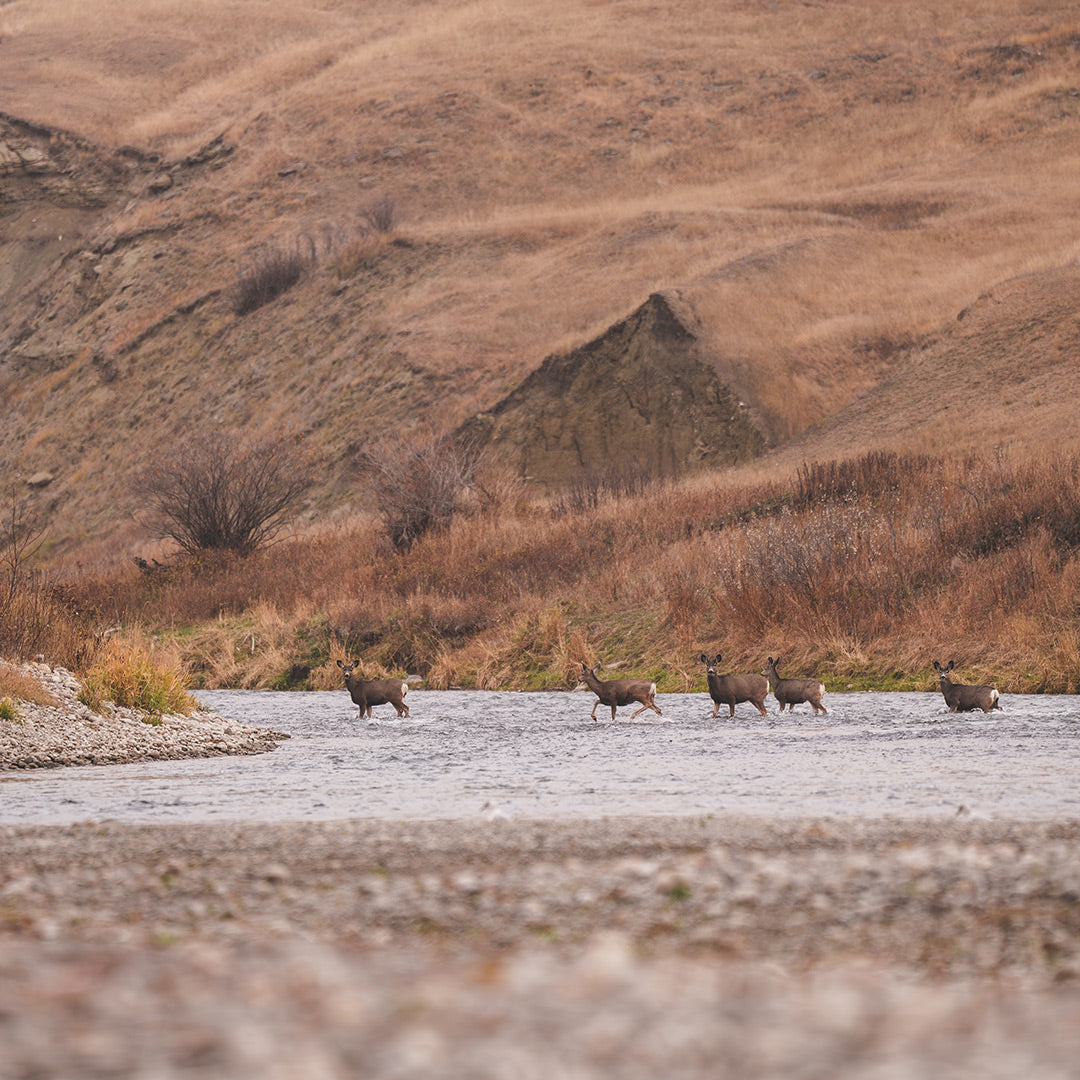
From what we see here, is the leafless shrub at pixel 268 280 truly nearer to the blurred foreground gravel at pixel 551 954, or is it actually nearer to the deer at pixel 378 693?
the deer at pixel 378 693

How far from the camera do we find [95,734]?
571 inches

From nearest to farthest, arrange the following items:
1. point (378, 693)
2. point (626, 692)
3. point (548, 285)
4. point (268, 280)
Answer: point (626, 692) → point (378, 693) → point (548, 285) → point (268, 280)

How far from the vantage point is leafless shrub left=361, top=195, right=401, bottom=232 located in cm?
6212

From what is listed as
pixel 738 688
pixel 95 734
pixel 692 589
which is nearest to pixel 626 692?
pixel 738 688

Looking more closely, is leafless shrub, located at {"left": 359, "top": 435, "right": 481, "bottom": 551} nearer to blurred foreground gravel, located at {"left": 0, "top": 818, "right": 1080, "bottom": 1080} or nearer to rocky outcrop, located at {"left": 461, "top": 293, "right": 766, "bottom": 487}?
rocky outcrop, located at {"left": 461, "top": 293, "right": 766, "bottom": 487}

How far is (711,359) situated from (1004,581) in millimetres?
24112

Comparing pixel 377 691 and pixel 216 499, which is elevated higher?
pixel 216 499

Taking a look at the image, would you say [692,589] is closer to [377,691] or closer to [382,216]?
[377,691]

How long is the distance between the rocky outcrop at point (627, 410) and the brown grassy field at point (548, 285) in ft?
2.72

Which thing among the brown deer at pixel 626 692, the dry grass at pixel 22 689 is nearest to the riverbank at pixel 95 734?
the dry grass at pixel 22 689

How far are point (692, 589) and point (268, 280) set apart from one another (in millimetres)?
41035

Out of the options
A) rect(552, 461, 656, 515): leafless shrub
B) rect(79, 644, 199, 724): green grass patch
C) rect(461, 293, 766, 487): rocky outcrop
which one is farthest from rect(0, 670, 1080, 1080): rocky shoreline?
rect(461, 293, 766, 487): rocky outcrop

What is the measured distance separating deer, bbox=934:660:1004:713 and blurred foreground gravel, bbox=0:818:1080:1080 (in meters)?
8.74

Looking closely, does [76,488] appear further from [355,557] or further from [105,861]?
A: [105,861]
